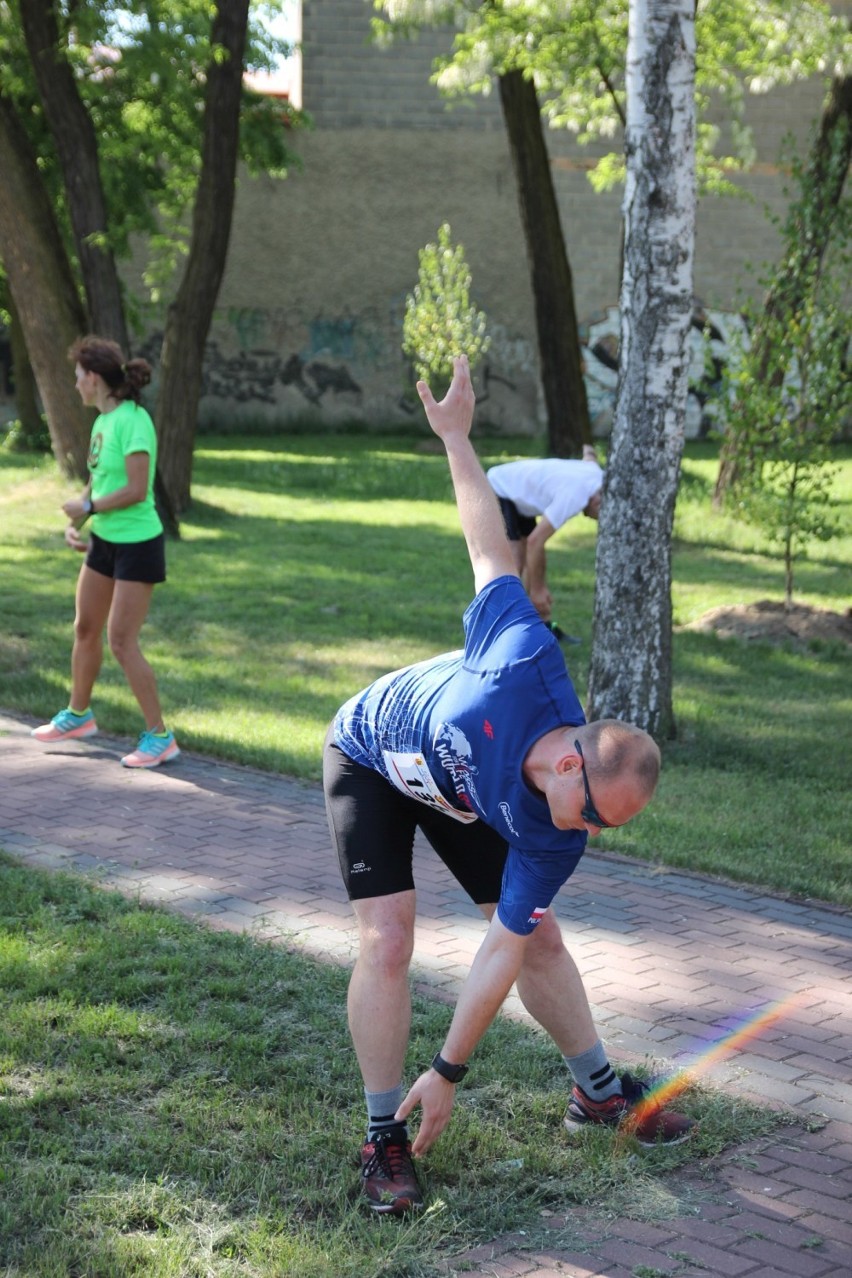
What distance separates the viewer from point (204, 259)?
1524cm

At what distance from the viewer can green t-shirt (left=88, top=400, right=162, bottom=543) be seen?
7.27 m

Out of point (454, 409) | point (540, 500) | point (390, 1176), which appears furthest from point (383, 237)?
point (390, 1176)

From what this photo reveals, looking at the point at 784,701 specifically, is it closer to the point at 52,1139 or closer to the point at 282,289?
the point at 52,1139

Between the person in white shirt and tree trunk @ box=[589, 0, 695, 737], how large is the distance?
4.42ft

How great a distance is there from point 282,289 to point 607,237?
6.42 m

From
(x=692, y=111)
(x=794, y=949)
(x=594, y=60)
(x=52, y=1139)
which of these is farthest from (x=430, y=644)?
(x=594, y=60)

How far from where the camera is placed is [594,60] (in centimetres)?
1545

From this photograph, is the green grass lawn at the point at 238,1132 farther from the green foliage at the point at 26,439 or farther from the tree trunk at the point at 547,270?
the green foliage at the point at 26,439

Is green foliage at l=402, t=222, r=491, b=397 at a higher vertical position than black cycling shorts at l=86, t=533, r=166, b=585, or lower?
higher

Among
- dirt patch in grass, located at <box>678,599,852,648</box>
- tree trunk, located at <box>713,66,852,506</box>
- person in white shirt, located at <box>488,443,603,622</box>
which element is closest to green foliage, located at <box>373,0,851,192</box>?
tree trunk, located at <box>713,66,852,506</box>

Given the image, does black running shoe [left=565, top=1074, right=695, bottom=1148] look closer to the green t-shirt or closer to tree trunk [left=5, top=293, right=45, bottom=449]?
the green t-shirt

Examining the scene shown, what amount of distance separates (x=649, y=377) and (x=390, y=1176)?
16.6ft

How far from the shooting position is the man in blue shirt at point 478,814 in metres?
3.10

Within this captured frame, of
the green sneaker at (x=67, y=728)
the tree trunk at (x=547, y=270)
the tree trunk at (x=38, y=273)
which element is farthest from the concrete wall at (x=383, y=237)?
the green sneaker at (x=67, y=728)
